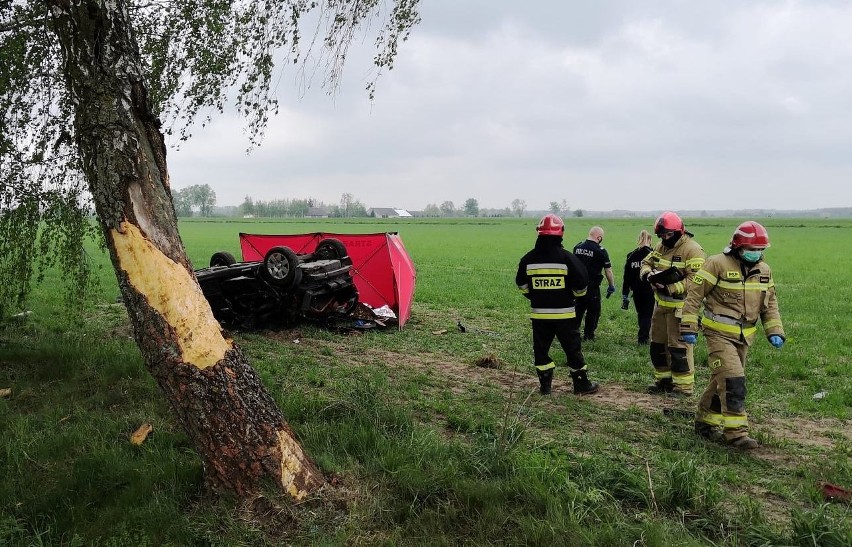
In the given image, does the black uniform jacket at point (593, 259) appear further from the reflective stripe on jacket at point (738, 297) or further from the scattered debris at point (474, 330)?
the reflective stripe on jacket at point (738, 297)

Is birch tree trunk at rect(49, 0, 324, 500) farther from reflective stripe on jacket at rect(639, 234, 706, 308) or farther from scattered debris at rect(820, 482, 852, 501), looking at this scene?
reflective stripe on jacket at rect(639, 234, 706, 308)

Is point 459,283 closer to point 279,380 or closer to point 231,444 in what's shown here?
point 279,380

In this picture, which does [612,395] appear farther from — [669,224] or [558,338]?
[669,224]

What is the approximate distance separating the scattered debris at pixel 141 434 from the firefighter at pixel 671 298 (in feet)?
17.1

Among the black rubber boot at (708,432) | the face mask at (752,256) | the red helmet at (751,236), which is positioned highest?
the red helmet at (751,236)

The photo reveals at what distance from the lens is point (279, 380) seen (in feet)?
20.5

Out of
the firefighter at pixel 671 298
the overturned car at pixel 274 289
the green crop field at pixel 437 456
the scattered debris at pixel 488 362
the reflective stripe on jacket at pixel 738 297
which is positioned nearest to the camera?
the green crop field at pixel 437 456

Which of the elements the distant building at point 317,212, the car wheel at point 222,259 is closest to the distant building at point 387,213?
the distant building at point 317,212

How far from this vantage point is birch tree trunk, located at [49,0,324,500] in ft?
11.3

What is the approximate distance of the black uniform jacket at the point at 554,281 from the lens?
6332mm

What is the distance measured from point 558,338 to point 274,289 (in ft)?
16.2

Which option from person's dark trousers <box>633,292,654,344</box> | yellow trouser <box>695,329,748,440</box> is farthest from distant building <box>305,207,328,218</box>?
yellow trouser <box>695,329,748,440</box>

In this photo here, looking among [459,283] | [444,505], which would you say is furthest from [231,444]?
[459,283]

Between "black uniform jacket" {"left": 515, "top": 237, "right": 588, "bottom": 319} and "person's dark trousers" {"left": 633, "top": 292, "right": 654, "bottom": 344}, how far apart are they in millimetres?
2713
